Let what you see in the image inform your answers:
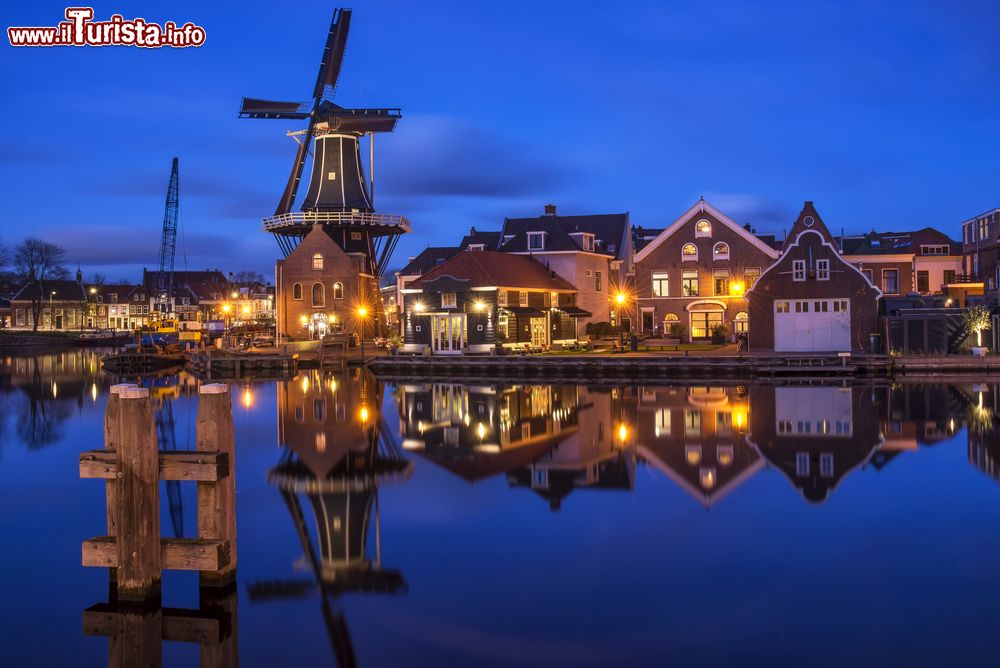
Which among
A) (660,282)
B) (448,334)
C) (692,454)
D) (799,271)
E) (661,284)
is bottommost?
(692,454)

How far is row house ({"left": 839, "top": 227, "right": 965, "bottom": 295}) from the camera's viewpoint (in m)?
62.0

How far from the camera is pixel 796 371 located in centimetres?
3994

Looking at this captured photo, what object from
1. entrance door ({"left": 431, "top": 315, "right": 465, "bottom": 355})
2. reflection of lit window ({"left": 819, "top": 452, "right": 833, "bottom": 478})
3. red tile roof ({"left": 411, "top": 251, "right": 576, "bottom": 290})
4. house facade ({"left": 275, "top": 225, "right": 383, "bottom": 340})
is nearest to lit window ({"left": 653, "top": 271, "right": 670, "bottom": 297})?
red tile roof ({"left": 411, "top": 251, "right": 576, "bottom": 290})

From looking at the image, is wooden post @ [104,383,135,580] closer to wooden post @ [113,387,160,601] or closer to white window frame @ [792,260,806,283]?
wooden post @ [113,387,160,601]

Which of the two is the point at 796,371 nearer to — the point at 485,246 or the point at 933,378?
the point at 933,378

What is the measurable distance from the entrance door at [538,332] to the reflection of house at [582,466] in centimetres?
2909

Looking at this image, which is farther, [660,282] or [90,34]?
[660,282]

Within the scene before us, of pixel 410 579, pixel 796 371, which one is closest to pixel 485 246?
pixel 796 371

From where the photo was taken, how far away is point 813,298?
4603 cm

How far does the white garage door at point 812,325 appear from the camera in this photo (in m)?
45.8

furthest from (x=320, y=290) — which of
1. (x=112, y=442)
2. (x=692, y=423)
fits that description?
(x=112, y=442)

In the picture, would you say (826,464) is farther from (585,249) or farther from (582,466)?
(585,249)

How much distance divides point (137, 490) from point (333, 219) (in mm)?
56845

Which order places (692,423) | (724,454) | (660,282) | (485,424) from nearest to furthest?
(724,454) < (692,423) < (485,424) < (660,282)
